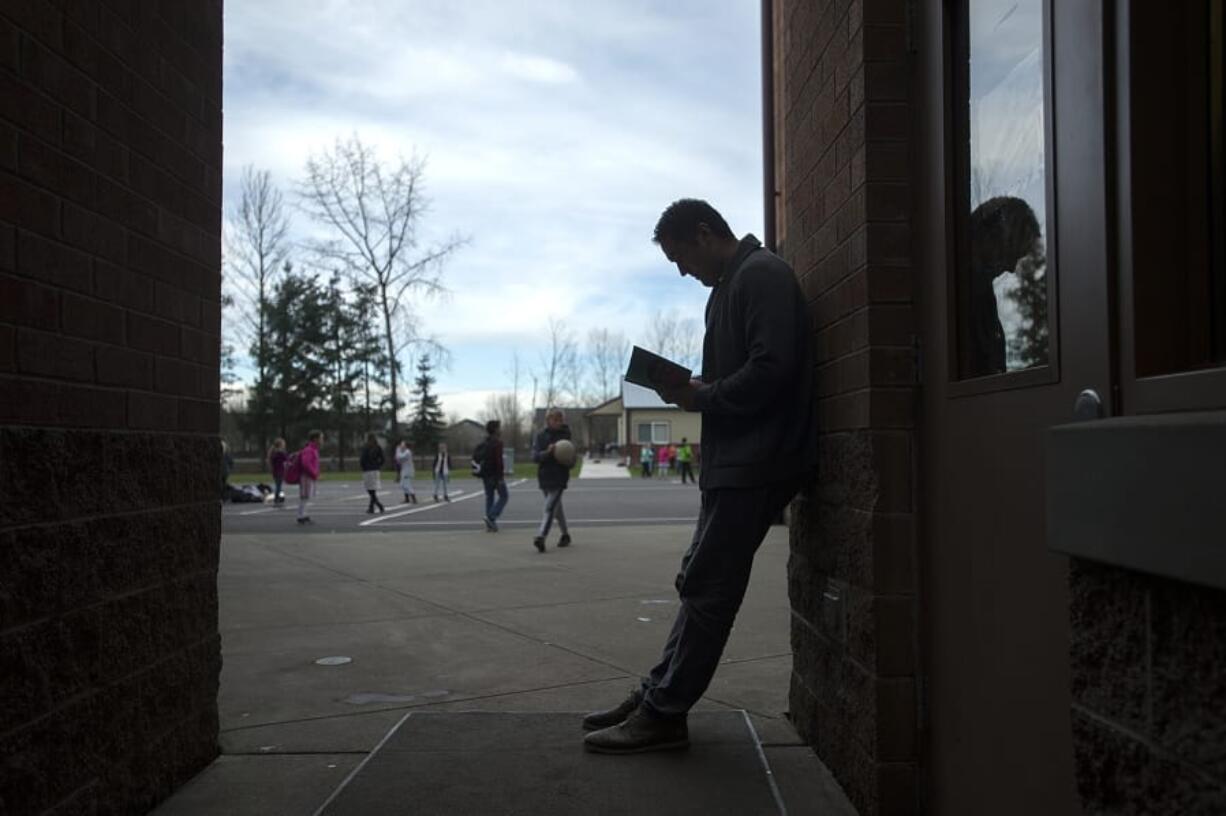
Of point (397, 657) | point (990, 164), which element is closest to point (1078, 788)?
point (990, 164)

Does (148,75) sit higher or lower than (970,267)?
higher

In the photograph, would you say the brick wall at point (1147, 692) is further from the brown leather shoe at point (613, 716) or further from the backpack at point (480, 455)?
Result: the backpack at point (480, 455)

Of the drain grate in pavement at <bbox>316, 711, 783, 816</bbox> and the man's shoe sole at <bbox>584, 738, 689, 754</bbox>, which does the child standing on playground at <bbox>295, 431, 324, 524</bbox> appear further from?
the man's shoe sole at <bbox>584, 738, 689, 754</bbox>

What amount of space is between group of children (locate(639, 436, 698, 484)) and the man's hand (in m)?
32.3

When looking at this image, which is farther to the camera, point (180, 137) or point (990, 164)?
point (180, 137)

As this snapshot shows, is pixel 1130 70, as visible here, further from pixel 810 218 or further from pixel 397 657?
pixel 397 657

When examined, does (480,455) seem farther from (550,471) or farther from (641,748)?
(641,748)

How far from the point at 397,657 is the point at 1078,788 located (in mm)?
4526

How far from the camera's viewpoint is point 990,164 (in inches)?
99.2

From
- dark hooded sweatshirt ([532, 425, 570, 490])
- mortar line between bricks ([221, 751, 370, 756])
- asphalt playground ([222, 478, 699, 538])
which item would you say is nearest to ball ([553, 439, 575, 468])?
dark hooded sweatshirt ([532, 425, 570, 490])

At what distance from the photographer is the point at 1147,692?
1.51 m

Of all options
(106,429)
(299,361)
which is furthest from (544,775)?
(299,361)

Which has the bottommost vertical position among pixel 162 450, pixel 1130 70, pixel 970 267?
pixel 162 450

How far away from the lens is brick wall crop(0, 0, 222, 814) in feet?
7.93
